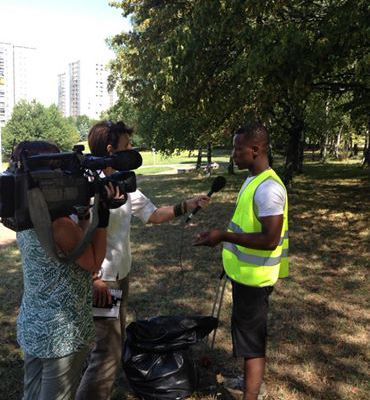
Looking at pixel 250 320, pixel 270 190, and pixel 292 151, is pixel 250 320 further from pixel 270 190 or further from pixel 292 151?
pixel 292 151

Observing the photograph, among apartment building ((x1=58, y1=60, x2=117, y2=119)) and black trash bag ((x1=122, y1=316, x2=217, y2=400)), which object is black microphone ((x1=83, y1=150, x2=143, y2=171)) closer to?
black trash bag ((x1=122, y1=316, x2=217, y2=400))

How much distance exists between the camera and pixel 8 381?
12.5 feet

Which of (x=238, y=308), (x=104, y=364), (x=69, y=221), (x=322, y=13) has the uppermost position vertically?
(x=322, y=13)

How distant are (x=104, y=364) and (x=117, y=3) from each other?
51.2 feet

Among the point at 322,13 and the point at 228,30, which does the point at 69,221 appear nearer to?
the point at 228,30

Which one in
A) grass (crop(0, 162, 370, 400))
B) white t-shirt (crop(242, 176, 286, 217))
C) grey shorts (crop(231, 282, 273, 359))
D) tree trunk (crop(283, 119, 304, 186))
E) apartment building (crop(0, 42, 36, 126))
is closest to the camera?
white t-shirt (crop(242, 176, 286, 217))

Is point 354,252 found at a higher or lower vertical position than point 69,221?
lower

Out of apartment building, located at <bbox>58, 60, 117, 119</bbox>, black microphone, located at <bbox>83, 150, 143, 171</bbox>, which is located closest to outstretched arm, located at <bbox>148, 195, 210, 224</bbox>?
black microphone, located at <bbox>83, 150, 143, 171</bbox>

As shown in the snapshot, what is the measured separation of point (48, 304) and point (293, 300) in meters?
3.97

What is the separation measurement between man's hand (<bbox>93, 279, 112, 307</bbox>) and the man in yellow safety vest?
2.04 ft

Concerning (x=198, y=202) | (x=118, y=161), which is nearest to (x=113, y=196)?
(x=118, y=161)

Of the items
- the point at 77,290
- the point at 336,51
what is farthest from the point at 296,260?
the point at 77,290

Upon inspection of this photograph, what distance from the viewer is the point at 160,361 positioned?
336cm

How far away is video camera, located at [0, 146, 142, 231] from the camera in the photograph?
1792 millimetres
